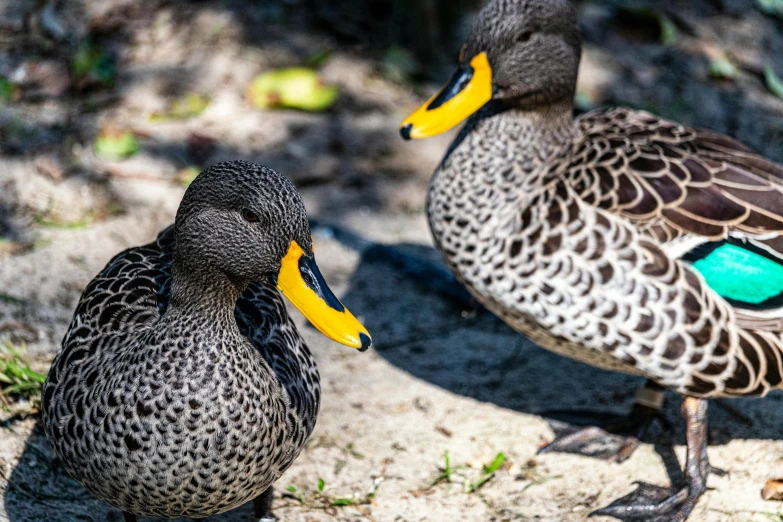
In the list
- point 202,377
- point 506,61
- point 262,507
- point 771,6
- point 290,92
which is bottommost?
point 290,92

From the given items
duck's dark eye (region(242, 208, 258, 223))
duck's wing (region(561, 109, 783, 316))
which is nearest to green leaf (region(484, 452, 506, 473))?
duck's wing (region(561, 109, 783, 316))

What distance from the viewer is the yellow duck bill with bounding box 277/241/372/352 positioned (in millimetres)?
2521

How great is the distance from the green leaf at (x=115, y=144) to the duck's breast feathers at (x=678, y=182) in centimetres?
262

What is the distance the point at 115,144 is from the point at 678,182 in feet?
10.2

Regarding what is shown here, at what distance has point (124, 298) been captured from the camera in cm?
286

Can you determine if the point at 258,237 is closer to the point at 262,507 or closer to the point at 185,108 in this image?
the point at 262,507

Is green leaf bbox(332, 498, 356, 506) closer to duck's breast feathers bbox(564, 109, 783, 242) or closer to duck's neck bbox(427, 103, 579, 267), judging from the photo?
duck's neck bbox(427, 103, 579, 267)

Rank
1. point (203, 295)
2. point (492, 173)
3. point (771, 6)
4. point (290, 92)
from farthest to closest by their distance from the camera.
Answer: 1. point (771, 6)
2. point (290, 92)
3. point (492, 173)
4. point (203, 295)

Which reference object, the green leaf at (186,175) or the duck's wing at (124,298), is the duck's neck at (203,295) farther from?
the green leaf at (186,175)

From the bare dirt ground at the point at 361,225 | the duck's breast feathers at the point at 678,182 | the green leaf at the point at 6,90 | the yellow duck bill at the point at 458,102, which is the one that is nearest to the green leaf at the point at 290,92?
the bare dirt ground at the point at 361,225

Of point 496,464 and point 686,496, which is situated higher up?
point 686,496

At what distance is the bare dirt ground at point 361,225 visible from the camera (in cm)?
339

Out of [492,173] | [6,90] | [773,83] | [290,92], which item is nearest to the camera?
[492,173]

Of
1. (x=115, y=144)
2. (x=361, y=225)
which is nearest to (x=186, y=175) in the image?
(x=115, y=144)
